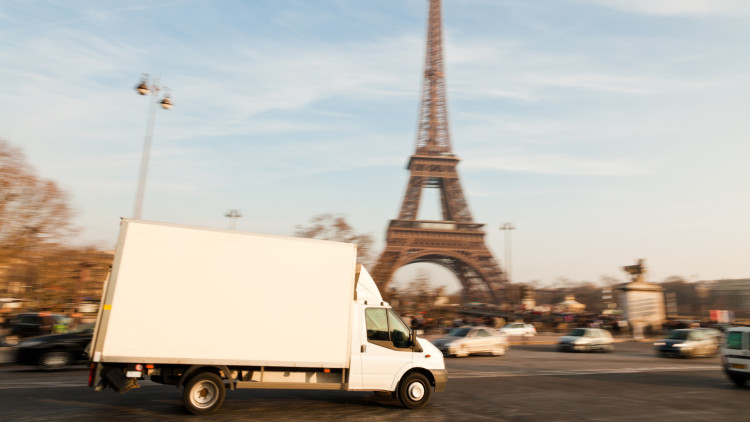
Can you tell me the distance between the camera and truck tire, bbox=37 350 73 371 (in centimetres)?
1430

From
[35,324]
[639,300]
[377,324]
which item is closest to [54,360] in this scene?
[35,324]

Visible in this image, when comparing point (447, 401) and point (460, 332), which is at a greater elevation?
point (460, 332)

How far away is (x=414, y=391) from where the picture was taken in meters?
9.29

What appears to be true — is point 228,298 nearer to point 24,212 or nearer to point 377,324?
point 377,324

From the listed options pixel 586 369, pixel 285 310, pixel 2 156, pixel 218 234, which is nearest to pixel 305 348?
pixel 285 310

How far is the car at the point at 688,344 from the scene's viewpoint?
2344 cm

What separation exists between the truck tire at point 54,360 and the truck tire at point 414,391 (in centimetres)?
1073

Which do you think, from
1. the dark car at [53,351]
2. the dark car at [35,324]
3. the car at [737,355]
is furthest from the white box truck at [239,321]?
the dark car at [35,324]

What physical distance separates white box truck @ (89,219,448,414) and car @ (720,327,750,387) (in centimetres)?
939

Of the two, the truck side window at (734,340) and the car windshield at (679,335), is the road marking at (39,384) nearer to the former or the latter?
the truck side window at (734,340)

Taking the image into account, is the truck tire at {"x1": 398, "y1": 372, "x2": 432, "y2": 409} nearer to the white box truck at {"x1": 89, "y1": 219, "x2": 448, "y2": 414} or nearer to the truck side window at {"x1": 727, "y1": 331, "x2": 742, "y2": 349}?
the white box truck at {"x1": 89, "y1": 219, "x2": 448, "y2": 414}

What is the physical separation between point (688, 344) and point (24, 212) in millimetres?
39742

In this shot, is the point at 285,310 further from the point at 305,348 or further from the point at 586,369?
the point at 586,369

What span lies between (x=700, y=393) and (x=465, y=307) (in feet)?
189
